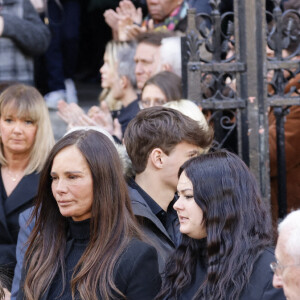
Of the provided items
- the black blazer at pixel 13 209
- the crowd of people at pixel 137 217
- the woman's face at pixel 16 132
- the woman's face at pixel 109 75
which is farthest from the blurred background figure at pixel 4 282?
the woman's face at pixel 109 75

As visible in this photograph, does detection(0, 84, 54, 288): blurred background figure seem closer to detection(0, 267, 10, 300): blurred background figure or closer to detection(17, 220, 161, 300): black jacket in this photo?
detection(0, 267, 10, 300): blurred background figure

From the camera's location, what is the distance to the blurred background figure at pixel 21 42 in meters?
7.27

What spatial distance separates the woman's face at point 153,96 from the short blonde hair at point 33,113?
79 centimetres

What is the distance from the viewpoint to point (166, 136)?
468 centimetres

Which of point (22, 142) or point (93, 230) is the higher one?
point (22, 142)

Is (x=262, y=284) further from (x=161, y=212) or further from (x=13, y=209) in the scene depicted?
(x=13, y=209)

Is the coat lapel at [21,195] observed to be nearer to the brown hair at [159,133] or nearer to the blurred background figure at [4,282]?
the blurred background figure at [4,282]

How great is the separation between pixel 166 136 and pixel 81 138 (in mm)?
675

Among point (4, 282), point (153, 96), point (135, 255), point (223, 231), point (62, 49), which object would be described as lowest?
point (4, 282)

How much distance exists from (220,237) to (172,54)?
279cm

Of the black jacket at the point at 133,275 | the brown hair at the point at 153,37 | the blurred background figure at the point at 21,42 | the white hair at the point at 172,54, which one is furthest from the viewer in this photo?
the blurred background figure at the point at 21,42

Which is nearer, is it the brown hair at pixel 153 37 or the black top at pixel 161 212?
the black top at pixel 161 212

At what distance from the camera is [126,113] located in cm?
678

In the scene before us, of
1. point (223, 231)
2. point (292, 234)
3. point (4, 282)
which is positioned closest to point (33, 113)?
point (4, 282)
